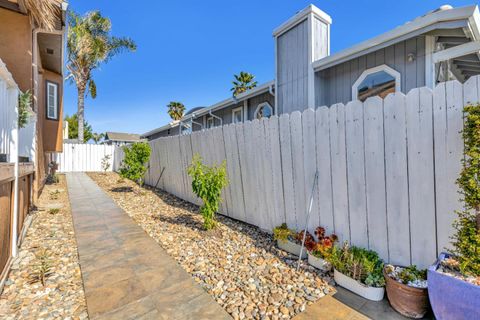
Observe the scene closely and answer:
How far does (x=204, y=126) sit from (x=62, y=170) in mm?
10594

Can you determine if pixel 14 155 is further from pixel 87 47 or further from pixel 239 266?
pixel 87 47

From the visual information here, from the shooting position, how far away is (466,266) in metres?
1.85

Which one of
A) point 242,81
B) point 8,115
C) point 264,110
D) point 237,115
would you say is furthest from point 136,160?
point 242,81

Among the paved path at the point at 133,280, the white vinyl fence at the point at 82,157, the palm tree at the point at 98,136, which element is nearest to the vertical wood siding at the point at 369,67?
the paved path at the point at 133,280

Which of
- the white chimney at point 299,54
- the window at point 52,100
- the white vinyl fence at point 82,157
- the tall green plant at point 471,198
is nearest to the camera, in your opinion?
the tall green plant at point 471,198

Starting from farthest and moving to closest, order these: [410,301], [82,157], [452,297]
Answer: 1. [82,157]
2. [410,301]
3. [452,297]

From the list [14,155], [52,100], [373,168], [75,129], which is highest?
[75,129]

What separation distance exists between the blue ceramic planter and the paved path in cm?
173

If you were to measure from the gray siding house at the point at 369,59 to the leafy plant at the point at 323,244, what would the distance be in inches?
143

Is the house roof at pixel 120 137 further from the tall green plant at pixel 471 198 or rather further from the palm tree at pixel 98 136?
the tall green plant at pixel 471 198

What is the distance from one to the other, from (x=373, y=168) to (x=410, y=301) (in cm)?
134

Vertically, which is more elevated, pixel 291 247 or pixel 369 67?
pixel 369 67

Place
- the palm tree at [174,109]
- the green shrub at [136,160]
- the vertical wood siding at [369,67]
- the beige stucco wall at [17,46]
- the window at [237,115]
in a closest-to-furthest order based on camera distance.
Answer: the vertical wood siding at [369,67]
the beige stucco wall at [17,46]
the green shrub at [136,160]
the window at [237,115]
the palm tree at [174,109]

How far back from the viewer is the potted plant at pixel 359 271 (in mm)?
2332
